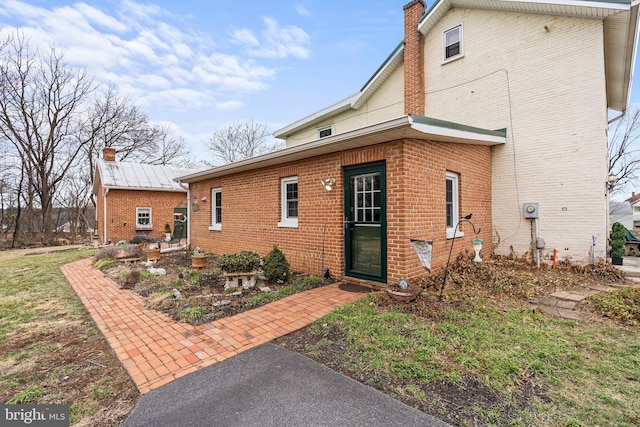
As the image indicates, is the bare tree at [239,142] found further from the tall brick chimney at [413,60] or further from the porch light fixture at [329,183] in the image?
the porch light fixture at [329,183]

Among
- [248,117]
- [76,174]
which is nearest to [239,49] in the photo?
[248,117]

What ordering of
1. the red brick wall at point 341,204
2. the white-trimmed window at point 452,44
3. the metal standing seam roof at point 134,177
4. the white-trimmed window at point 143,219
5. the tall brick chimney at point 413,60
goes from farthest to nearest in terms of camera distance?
the white-trimmed window at point 143,219 → the metal standing seam roof at point 134,177 → the tall brick chimney at point 413,60 → the white-trimmed window at point 452,44 → the red brick wall at point 341,204

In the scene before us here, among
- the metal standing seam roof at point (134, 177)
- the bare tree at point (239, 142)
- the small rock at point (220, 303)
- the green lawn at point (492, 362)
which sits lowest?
the green lawn at point (492, 362)

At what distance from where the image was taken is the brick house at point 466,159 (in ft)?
17.0

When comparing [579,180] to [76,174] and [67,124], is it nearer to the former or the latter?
[67,124]

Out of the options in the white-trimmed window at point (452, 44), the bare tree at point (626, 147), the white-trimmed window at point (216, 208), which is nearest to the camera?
the white-trimmed window at point (452, 44)

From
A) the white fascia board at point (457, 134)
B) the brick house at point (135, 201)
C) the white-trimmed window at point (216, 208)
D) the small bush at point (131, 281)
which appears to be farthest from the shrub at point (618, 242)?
the brick house at point (135, 201)

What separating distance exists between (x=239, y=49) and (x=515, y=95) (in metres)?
9.79

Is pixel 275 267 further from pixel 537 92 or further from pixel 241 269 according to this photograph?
pixel 537 92

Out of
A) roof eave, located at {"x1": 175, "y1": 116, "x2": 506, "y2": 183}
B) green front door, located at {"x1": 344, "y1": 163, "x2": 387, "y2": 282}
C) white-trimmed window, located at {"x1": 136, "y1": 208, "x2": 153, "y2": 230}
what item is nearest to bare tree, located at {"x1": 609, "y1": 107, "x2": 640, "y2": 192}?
roof eave, located at {"x1": 175, "y1": 116, "x2": 506, "y2": 183}

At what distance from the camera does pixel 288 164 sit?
7.00 meters

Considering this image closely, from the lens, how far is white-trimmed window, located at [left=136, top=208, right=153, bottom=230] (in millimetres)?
16312

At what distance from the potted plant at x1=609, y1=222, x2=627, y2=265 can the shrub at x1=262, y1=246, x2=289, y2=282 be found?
24.0 feet

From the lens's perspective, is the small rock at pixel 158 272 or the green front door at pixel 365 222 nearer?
the green front door at pixel 365 222
